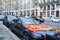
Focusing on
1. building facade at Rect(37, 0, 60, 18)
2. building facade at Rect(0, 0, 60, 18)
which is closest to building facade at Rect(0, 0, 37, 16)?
building facade at Rect(0, 0, 60, 18)

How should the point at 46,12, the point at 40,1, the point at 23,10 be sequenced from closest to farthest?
Result: the point at 46,12, the point at 40,1, the point at 23,10

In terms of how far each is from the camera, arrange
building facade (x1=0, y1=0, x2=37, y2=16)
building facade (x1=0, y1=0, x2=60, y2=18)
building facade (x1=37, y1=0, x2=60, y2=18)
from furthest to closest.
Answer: building facade (x1=0, y1=0, x2=37, y2=16)
building facade (x1=0, y1=0, x2=60, y2=18)
building facade (x1=37, y1=0, x2=60, y2=18)

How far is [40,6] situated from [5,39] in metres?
60.1

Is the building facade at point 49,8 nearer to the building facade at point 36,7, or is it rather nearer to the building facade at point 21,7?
the building facade at point 36,7

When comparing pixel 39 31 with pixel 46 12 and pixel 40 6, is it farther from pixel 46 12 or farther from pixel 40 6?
pixel 40 6

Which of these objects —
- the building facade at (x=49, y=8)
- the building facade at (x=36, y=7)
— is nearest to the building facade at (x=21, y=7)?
the building facade at (x=36, y=7)

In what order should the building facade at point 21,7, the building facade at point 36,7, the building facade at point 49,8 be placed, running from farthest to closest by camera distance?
1. the building facade at point 21,7
2. the building facade at point 36,7
3. the building facade at point 49,8

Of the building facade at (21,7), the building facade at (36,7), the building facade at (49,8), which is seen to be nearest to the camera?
the building facade at (49,8)

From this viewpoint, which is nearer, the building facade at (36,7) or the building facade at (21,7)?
the building facade at (36,7)

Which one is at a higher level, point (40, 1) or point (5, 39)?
point (40, 1)

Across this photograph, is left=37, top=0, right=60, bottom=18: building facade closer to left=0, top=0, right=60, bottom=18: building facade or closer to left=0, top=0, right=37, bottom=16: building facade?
left=0, top=0, right=60, bottom=18: building facade

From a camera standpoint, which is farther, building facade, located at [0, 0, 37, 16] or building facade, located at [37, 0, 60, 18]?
building facade, located at [0, 0, 37, 16]

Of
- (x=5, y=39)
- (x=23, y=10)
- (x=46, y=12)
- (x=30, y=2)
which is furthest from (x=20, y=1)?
(x=5, y=39)

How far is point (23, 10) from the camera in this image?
91438 millimetres
